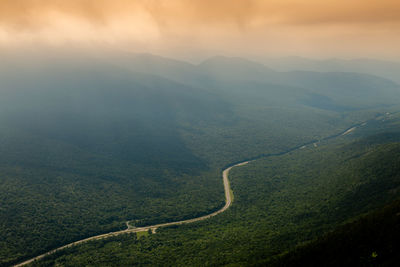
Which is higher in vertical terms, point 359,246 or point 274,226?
point 359,246

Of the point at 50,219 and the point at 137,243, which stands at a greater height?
the point at 50,219

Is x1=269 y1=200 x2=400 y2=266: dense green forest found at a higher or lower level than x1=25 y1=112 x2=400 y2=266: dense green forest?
higher

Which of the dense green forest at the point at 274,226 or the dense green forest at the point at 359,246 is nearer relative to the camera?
the dense green forest at the point at 359,246

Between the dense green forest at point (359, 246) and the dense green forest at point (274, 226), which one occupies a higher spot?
the dense green forest at point (359, 246)

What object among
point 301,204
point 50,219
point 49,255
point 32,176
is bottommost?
point 301,204

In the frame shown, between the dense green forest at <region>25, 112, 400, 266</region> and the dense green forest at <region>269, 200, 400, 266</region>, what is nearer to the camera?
the dense green forest at <region>269, 200, 400, 266</region>

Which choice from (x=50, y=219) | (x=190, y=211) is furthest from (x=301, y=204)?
(x=50, y=219)

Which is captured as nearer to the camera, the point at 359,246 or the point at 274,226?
the point at 359,246

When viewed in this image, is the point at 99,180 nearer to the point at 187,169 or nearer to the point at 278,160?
the point at 187,169
